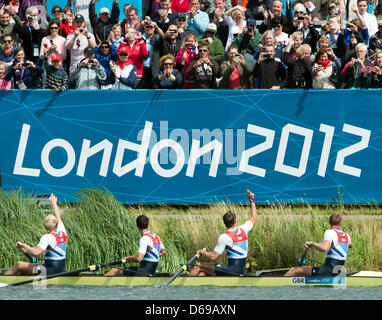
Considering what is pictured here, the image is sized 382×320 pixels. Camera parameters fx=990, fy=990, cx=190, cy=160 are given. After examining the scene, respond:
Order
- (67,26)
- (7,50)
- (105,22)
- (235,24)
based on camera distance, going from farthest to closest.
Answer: (105,22), (67,26), (235,24), (7,50)

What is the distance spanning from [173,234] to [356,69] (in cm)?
519

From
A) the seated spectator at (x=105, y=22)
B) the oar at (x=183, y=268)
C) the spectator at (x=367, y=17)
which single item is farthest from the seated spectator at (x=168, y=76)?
the oar at (x=183, y=268)

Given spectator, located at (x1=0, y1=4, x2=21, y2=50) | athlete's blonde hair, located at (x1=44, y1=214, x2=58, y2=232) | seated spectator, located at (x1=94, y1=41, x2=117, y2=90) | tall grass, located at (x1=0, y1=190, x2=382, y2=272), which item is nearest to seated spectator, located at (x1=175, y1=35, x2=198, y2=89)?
seated spectator, located at (x1=94, y1=41, x2=117, y2=90)

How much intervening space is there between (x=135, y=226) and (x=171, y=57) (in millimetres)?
3948

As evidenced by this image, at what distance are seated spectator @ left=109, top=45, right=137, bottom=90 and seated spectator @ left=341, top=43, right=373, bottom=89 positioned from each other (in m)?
4.39

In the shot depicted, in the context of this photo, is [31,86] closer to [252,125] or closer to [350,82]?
[252,125]

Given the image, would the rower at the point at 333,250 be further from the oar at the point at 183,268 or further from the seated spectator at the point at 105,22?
the seated spectator at the point at 105,22

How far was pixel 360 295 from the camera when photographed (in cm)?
1666

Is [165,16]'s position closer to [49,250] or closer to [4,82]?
[4,82]

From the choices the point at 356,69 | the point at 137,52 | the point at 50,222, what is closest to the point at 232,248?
the point at 50,222

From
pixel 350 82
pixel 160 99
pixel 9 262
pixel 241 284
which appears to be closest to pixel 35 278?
pixel 9 262

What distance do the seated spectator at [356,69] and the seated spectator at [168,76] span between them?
3.41 metres

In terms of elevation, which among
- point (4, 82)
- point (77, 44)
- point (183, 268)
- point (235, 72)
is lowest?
point (183, 268)

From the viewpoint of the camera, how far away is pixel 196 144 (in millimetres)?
20547
